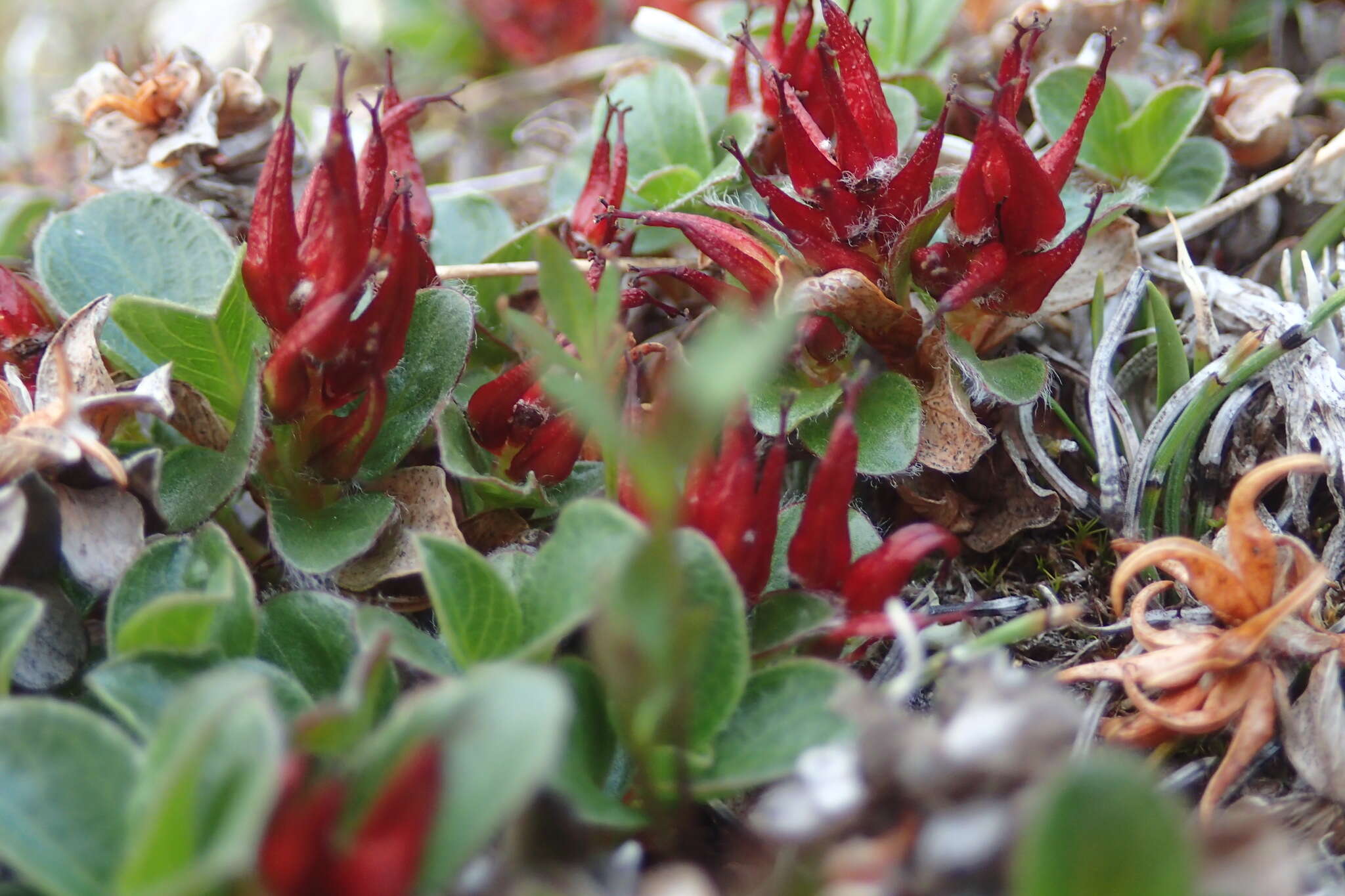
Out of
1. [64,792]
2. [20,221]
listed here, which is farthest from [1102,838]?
[20,221]

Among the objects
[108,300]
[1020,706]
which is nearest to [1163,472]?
[1020,706]

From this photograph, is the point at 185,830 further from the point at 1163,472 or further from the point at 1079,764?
the point at 1163,472

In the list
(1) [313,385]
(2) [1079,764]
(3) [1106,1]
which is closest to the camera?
(2) [1079,764]

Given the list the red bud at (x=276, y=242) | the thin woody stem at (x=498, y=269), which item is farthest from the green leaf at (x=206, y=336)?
the thin woody stem at (x=498, y=269)

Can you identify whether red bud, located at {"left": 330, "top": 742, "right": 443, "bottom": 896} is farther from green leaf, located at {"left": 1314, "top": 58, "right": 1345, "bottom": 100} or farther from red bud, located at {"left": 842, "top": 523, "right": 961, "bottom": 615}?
green leaf, located at {"left": 1314, "top": 58, "right": 1345, "bottom": 100}

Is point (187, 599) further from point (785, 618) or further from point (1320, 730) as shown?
point (1320, 730)

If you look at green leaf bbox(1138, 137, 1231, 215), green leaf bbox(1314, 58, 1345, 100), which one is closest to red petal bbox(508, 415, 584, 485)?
green leaf bbox(1138, 137, 1231, 215)
